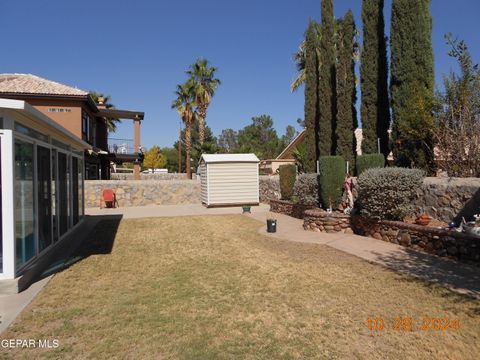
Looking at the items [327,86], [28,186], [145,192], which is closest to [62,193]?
[28,186]

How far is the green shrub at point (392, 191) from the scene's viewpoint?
Answer: 8.81 metres

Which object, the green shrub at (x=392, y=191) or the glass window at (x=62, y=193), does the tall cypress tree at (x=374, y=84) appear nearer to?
the green shrub at (x=392, y=191)

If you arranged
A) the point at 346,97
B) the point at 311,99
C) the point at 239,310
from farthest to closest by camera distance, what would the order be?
the point at 311,99
the point at 346,97
the point at 239,310

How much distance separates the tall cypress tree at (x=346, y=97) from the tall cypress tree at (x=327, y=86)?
1393mm

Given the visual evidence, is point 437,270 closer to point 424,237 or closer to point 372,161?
point 424,237

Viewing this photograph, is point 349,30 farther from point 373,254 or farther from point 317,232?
point 373,254

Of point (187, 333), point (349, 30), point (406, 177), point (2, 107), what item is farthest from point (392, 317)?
point (349, 30)

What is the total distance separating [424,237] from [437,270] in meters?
1.68

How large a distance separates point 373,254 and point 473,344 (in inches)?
160

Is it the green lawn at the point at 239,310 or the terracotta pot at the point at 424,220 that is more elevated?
the terracotta pot at the point at 424,220

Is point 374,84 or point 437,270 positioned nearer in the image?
point 437,270

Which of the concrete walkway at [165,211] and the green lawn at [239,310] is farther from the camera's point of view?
the concrete walkway at [165,211]
